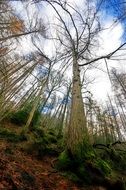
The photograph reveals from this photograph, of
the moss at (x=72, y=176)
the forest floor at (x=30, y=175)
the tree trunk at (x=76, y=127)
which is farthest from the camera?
the tree trunk at (x=76, y=127)

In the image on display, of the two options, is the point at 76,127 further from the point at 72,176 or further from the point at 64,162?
the point at 72,176

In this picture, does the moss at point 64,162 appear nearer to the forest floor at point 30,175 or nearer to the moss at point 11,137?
the forest floor at point 30,175

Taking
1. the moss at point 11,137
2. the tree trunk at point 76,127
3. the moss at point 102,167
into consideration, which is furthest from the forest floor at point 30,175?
the moss at point 11,137

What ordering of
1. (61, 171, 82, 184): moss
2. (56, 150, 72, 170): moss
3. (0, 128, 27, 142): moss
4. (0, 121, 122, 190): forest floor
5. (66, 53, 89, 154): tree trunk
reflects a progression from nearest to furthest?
(0, 121, 122, 190): forest floor, (61, 171, 82, 184): moss, (56, 150, 72, 170): moss, (66, 53, 89, 154): tree trunk, (0, 128, 27, 142): moss

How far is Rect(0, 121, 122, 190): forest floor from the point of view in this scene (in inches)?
170

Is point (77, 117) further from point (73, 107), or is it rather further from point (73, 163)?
point (73, 163)

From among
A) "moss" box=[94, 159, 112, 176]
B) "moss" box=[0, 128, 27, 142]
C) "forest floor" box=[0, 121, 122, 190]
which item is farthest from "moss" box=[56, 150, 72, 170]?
"moss" box=[0, 128, 27, 142]

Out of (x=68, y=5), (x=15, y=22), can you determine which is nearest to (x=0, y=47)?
(x=15, y=22)

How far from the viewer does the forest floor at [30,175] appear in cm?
433

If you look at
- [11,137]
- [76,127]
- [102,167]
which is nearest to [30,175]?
[76,127]

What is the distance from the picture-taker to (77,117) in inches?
272

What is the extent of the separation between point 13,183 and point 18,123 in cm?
954

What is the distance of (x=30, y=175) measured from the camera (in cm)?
514

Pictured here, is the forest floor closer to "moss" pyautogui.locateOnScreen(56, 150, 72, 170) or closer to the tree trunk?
"moss" pyautogui.locateOnScreen(56, 150, 72, 170)
